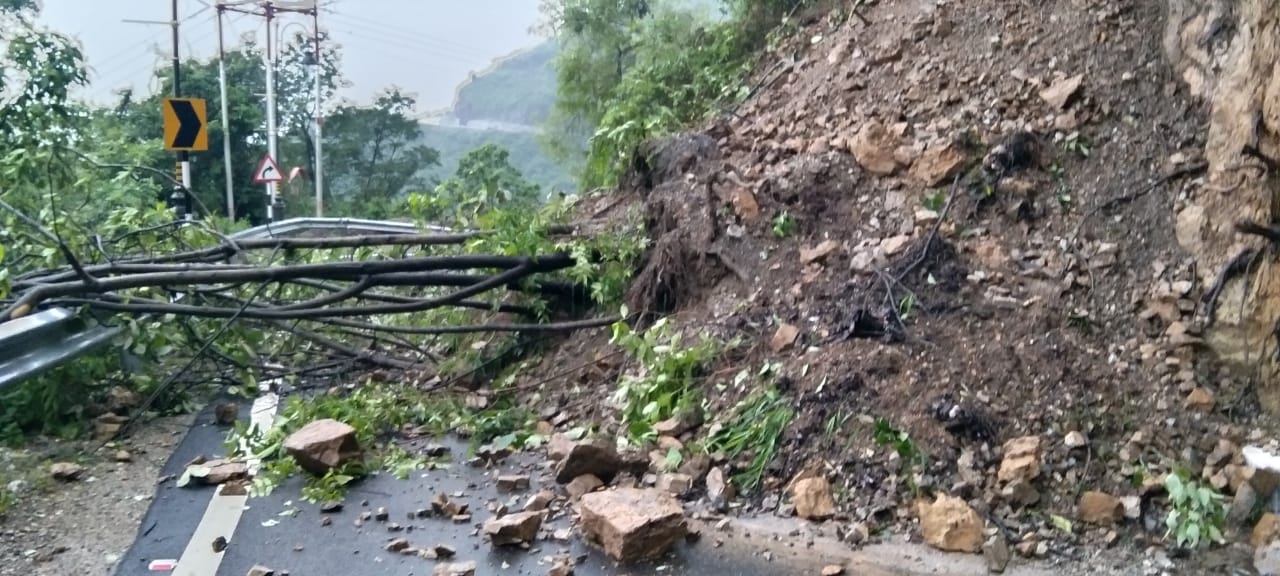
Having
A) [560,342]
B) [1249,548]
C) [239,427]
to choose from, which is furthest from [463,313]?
[1249,548]

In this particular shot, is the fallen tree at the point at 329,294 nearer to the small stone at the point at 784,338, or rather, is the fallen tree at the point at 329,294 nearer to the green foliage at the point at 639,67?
the green foliage at the point at 639,67

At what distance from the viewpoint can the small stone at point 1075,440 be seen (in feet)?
14.7

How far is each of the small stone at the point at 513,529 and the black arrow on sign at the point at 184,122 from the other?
235 inches

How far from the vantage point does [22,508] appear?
455 centimetres

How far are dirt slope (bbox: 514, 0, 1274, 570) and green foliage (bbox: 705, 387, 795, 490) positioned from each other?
3.1 inches

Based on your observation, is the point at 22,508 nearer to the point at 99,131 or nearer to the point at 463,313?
Answer: the point at 463,313

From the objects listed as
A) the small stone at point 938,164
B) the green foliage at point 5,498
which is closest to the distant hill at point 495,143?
the small stone at point 938,164

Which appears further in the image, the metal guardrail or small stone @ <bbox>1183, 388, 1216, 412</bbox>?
the metal guardrail

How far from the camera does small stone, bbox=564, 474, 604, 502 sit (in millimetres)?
4696

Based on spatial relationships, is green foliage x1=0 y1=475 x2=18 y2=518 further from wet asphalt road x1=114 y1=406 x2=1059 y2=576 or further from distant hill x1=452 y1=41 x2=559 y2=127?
distant hill x1=452 y1=41 x2=559 y2=127

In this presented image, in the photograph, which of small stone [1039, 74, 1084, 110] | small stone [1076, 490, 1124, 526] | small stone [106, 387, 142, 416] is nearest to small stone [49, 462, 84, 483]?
small stone [106, 387, 142, 416]

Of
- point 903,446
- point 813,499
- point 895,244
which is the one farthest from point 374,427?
point 895,244

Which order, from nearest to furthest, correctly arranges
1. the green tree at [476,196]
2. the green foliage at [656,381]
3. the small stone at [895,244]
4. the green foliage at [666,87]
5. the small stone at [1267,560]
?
the small stone at [1267,560], the green foliage at [656,381], the small stone at [895,244], the green tree at [476,196], the green foliage at [666,87]

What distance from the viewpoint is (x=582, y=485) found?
4750 millimetres
